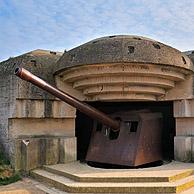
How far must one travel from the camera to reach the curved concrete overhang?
23.8ft

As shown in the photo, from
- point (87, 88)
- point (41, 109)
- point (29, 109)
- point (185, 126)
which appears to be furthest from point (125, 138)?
point (29, 109)

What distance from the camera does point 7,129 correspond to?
8.01 meters

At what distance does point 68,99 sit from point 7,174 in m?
2.29

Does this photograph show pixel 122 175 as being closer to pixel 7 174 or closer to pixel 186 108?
pixel 7 174

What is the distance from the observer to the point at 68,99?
706cm

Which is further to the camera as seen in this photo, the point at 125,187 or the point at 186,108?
the point at 186,108

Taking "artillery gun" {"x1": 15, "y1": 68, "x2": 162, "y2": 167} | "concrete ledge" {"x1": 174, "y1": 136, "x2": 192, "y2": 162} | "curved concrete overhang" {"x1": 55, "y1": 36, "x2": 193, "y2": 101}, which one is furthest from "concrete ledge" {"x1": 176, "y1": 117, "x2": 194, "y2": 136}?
"curved concrete overhang" {"x1": 55, "y1": 36, "x2": 193, "y2": 101}

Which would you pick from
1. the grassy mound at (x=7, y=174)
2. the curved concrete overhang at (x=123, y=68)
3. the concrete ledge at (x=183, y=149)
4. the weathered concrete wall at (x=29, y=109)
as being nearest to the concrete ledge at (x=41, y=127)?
the weathered concrete wall at (x=29, y=109)

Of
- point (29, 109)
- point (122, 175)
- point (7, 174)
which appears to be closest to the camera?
point (122, 175)

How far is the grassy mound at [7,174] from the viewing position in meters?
7.20

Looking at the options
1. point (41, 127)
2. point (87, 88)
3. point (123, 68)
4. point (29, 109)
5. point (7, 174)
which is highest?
point (123, 68)

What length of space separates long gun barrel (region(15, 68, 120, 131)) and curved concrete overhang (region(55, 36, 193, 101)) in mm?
535

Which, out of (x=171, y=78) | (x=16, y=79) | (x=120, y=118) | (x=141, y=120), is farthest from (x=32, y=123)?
(x=171, y=78)

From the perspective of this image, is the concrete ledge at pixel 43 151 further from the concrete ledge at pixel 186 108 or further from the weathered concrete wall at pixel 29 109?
the concrete ledge at pixel 186 108
